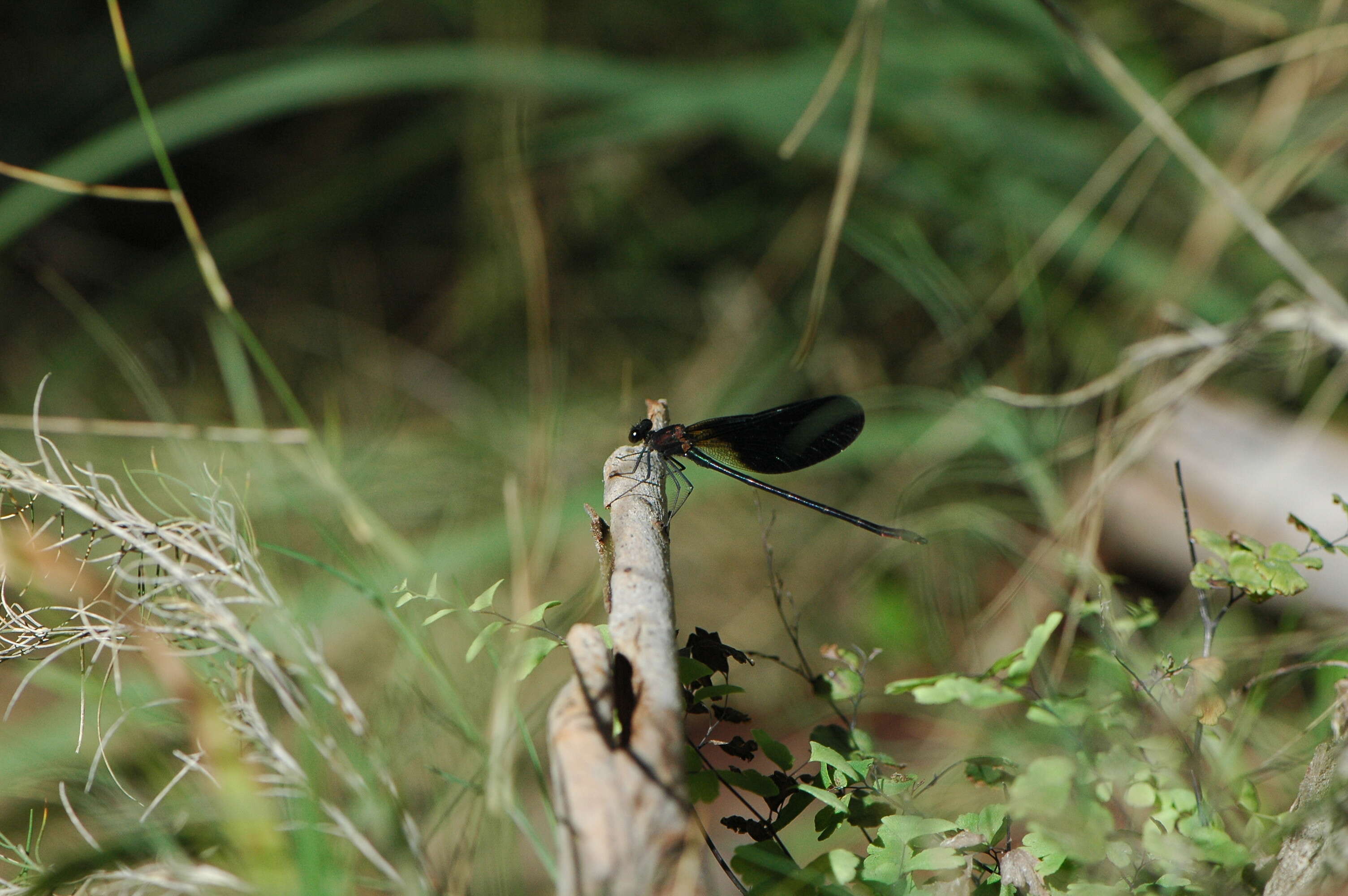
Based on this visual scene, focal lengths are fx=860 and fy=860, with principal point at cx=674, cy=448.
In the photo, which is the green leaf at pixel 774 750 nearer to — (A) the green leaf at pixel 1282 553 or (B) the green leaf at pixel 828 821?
(B) the green leaf at pixel 828 821

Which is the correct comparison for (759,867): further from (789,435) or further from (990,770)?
(789,435)

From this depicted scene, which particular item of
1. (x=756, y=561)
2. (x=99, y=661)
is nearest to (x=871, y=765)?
(x=99, y=661)

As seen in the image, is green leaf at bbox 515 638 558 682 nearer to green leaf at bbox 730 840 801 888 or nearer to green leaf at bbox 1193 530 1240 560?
green leaf at bbox 730 840 801 888

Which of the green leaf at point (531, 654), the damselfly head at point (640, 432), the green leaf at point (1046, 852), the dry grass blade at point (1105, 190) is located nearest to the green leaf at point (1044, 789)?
the green leaf at point (1046, 852)

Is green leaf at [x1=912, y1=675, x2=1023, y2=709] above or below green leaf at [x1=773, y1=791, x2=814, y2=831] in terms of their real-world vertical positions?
above

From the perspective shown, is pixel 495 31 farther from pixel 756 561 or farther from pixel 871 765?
pixel 871 765

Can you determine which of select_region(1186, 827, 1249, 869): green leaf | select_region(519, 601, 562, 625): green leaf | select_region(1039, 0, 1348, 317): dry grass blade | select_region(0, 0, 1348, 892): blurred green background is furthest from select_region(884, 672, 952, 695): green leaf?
select_region(1039, 0, 1348, 317): dry grass blade

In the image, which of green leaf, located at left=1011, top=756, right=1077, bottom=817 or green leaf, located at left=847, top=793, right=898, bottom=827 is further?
green leaf, located at left=847, top=793, right=898, bottom=827
